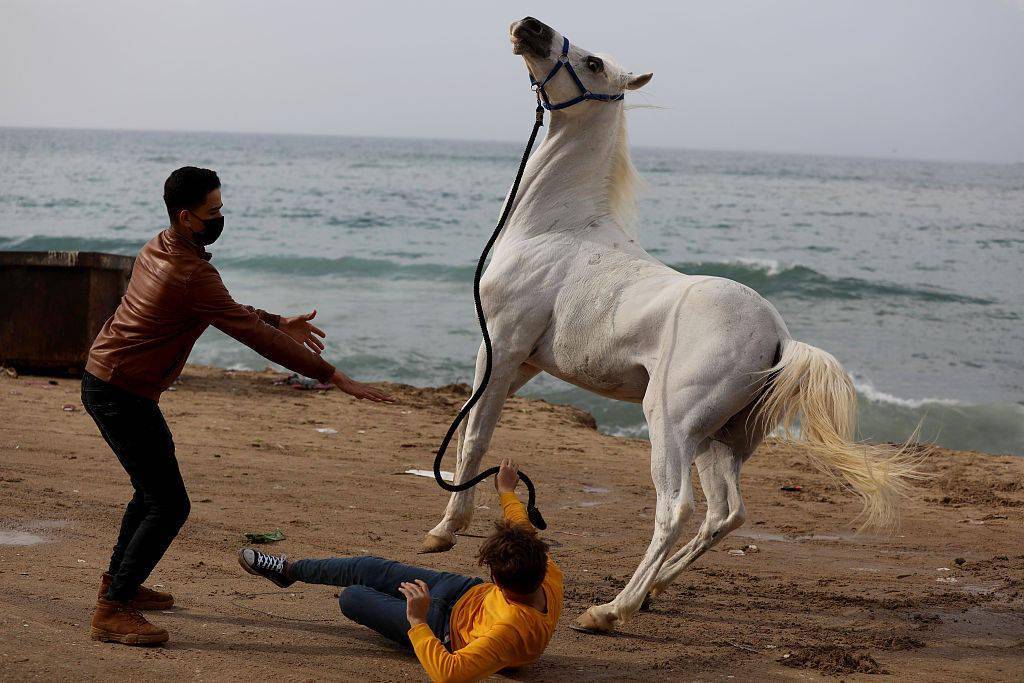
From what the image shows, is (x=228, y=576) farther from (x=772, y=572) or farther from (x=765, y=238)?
(x=765, y=238)

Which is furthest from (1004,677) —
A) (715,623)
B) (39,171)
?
(39,171)

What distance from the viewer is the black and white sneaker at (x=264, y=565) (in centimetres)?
364

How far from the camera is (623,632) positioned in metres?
3.91

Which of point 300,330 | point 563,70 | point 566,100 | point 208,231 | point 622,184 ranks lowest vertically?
point 300,330

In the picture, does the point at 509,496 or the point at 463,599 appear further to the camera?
the point at 509,496

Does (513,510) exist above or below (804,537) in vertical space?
above

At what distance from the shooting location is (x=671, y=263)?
2183 centimetres

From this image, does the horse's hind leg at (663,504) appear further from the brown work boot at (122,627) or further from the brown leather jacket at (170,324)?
the brown work boot at (122,627)

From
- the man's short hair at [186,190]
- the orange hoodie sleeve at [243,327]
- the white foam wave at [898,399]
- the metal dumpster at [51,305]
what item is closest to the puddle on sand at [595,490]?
the orange hoodie sleeve at [243,327]

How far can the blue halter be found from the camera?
453 centimetres

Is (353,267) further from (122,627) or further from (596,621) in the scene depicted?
(122,627)

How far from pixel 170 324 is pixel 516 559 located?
4.44 feet

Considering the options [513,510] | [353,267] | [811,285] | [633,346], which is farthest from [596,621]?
[353,267]

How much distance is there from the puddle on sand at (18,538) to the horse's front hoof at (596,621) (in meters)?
2.32
